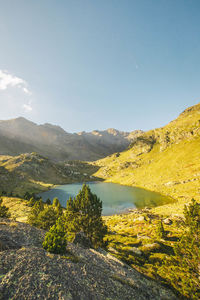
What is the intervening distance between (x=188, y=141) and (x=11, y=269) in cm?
23684

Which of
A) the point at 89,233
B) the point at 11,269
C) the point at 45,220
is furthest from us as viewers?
the point at 45,220

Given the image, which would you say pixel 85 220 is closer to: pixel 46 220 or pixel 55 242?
pixel 55 242

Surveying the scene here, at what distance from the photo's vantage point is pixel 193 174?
11750 centimetres

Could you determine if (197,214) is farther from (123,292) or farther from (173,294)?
(123,292)

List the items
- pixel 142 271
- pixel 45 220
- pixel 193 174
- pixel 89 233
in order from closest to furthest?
pixel 142 271
pixel 89 233
pixel 45 220
pixel 193 174

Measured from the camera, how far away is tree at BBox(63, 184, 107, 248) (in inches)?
932

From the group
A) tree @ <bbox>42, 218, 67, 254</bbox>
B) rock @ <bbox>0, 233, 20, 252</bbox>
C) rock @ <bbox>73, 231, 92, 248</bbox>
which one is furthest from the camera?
rock @ <bbox>73, 231, 92, 248</bbox>

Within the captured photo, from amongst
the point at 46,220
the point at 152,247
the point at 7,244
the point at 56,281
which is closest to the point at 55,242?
the point at 7,244

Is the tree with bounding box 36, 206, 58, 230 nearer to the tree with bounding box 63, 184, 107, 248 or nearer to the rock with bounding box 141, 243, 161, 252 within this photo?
the tree with bounding box 63, 184, 107, 248

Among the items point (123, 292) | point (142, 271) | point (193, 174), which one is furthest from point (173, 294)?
point (193, 174)

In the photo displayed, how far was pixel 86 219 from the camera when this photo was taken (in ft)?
80.7

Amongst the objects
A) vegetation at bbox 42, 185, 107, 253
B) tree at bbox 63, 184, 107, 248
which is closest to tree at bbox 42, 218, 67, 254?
vegetation at bbox 42, 185, 107, 253

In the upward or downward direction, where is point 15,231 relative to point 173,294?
upward

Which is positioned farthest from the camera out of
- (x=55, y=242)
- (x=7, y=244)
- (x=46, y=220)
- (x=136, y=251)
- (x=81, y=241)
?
(x=46, y=220)
